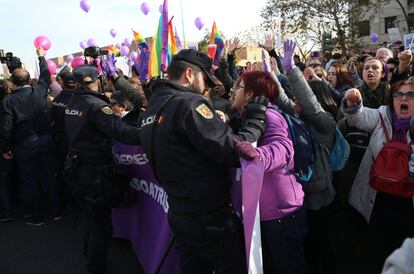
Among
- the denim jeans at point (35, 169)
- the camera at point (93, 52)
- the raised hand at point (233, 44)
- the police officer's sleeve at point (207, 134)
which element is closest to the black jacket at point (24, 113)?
the denim jeans at point (35, 169)

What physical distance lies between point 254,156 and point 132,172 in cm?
178

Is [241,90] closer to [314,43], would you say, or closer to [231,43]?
[231,43]

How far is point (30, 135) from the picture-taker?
4.98 meters

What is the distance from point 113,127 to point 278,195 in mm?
1496

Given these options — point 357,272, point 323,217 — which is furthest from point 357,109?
point 357,272

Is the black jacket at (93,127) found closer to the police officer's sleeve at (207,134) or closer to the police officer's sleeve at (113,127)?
the police officer's sleeve at (113,127)

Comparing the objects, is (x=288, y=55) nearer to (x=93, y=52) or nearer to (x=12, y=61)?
(x=93, y=52)

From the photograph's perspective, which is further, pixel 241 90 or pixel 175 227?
pixel 241 90

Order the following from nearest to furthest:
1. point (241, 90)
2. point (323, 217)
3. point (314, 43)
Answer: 1. point (241, 90)
2. point (323, 217)
3. point (314, 43)

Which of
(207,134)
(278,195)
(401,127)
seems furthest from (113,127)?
(401,127)

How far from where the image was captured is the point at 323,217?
2926 millimetres

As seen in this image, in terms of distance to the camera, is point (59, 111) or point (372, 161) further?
point (59, 111)

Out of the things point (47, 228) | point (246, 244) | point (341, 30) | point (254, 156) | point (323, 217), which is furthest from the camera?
point (341, 30)

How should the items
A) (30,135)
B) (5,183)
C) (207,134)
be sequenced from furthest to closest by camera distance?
(5,183) → (30,135) → (207,134)
